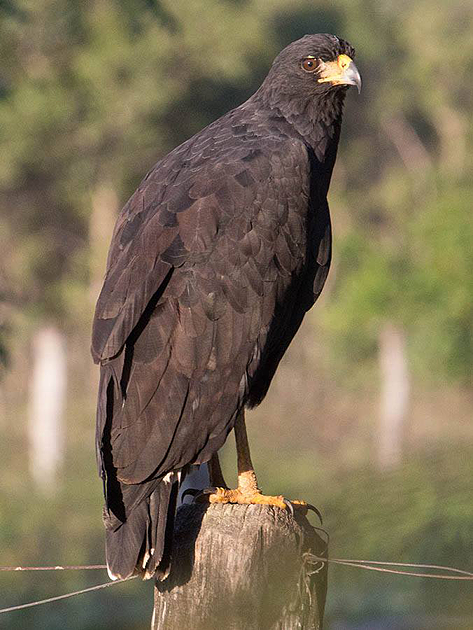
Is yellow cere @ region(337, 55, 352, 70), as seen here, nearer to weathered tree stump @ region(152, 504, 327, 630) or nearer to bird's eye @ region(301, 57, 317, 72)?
bird's eye @ region(301, 57, 317, 72)

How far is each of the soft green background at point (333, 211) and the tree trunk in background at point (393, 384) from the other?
0.34 meters

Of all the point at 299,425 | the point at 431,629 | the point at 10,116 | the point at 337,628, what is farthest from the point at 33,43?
the point at 431,629

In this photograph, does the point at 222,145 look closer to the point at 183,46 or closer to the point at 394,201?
the point at 183,46

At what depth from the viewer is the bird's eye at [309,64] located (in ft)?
15.4

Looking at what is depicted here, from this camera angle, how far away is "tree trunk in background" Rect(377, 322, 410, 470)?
80.2 feet

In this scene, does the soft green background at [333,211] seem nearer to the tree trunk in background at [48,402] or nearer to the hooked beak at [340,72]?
the tree trunk in background at [48,402]

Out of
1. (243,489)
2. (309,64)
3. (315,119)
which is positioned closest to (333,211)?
(309,64)

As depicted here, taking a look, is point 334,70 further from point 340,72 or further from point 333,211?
point 333,211

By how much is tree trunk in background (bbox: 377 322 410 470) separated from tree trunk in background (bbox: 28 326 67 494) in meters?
7.63

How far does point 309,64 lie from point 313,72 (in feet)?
0.18

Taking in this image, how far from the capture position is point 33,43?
2311 centimetres

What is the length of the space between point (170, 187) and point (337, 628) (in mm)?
3805

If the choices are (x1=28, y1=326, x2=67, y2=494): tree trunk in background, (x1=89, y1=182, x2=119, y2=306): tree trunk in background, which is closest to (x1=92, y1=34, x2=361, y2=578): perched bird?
(x1=89, y1=182, x2=119, y2=306): tree trunk in background

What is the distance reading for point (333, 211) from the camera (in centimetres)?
3002
